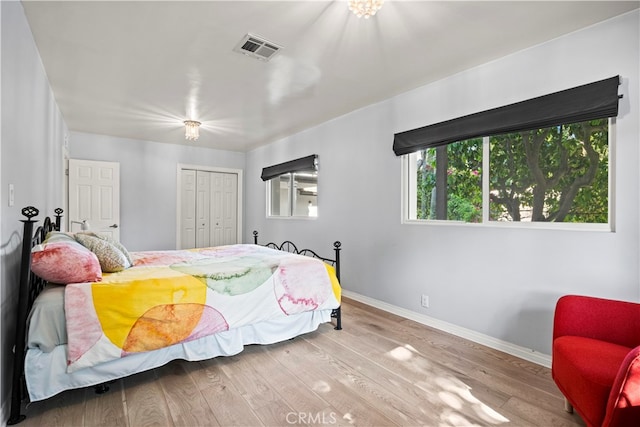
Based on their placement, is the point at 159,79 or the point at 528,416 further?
the point at 159,79

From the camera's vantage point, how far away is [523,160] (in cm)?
254

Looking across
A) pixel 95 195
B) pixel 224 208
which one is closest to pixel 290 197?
pixel 224 208

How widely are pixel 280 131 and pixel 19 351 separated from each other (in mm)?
4015

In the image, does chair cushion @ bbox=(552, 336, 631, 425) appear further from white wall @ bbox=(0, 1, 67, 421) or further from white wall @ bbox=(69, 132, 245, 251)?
white wall @ bbox=(69, 132, 245, 251)

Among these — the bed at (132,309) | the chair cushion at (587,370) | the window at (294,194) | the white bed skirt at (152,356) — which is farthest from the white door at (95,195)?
the chair cushion at (587,370)

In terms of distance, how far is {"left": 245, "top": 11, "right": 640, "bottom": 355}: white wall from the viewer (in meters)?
2.03

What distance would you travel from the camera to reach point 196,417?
175 centimetres

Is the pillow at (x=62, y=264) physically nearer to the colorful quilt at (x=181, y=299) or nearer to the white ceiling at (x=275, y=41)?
the colorful quilt at (x=181, y=299)

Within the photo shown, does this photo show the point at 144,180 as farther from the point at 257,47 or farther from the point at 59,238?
the point at 257,47

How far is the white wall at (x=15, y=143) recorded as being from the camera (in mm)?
1683

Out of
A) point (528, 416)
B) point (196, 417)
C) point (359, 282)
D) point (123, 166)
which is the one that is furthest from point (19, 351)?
point (123, 166)

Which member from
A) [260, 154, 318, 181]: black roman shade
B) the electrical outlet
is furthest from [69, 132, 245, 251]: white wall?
the electrical outlet

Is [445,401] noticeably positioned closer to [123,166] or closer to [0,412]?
[0,412]

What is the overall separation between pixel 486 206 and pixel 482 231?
8.6 inches
